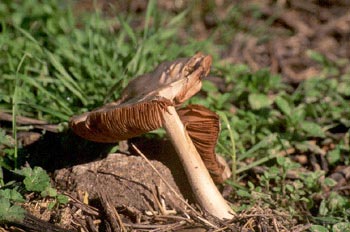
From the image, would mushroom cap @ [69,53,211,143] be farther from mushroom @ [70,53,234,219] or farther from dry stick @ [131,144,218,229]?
dry stick @ [131,144,218,229]

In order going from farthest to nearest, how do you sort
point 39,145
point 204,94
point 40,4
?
point 40,4, point 204,94, point 39,145

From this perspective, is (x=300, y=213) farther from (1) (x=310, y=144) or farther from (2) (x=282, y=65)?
(2) (x=282, y=65)

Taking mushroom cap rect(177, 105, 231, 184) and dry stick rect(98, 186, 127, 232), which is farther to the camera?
mushroom cap rect(177, 105, 231, 184)

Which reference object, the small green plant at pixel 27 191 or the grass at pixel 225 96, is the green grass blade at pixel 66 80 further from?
the small green plant at pixel 27 191

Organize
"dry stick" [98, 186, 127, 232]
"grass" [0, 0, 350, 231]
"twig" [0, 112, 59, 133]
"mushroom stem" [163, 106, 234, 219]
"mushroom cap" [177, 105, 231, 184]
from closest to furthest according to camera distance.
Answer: "dry stick" [98, 186, 127, 232], "mushroom stem" [163, 106, 234, 219], "mushroom cap" [177, 105, 231, 184], "grass" [0, 0, 350, 231], "twig" [0, 112, 59, 133]

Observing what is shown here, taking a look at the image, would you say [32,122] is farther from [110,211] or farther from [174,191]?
[174,191]

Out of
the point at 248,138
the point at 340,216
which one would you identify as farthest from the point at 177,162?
the point at 340,216

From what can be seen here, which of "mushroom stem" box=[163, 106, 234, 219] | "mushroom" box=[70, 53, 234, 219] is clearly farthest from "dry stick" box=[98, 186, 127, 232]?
"mushroom stem" box=[163, 106, 234, 219]
